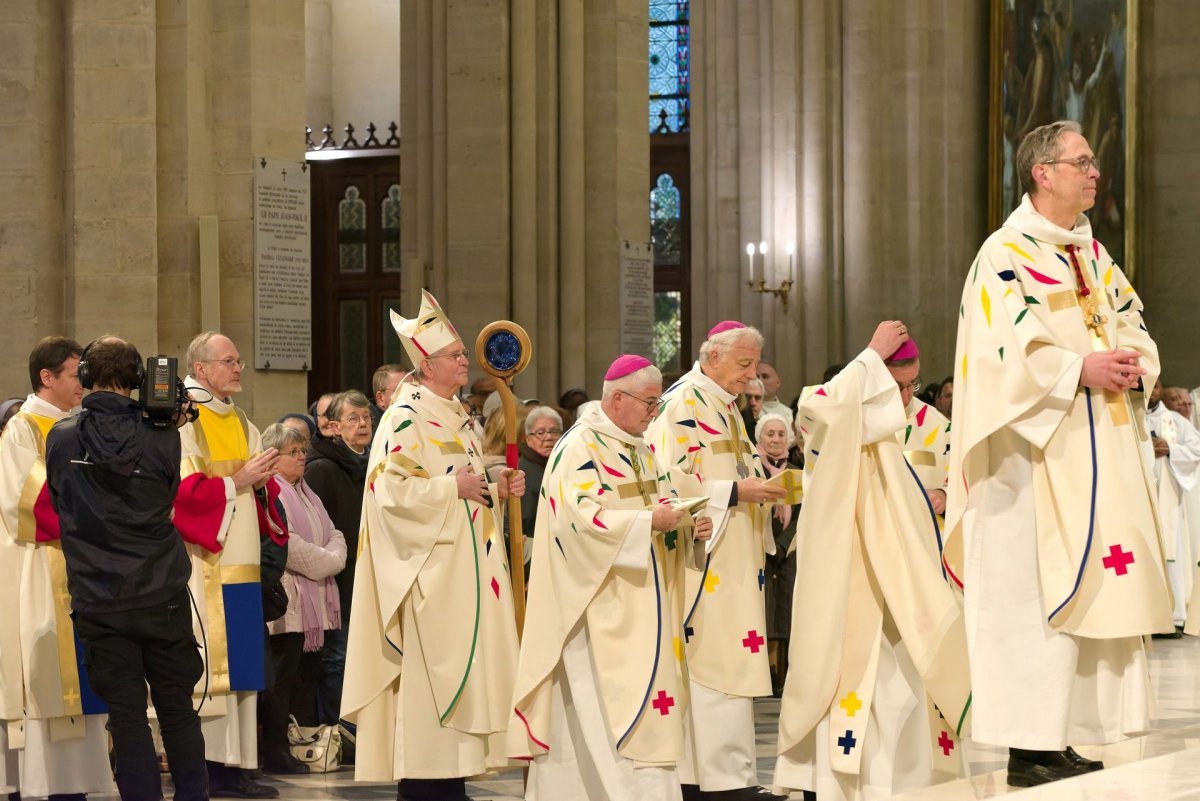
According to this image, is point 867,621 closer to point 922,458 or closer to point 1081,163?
point 922,458

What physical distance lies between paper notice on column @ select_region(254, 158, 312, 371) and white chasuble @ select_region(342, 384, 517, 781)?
8.26ft

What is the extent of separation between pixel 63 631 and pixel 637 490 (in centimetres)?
227

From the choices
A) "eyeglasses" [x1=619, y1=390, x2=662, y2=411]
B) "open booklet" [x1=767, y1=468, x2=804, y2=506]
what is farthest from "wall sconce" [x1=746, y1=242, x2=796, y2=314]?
"eyeglasses" [x1=619, y1=390, x2=662, y2=411]

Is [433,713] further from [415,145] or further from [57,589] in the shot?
[415,145]

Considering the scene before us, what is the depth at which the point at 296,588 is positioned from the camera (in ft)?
26.0

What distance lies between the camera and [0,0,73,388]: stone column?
8.95 m

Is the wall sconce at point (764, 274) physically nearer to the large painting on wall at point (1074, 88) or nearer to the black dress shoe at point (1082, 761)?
the large painting on wall at point (1074, 88)

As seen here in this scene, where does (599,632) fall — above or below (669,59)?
below

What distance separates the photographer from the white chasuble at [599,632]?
623 centimetres

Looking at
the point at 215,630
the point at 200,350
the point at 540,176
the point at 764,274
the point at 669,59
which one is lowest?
the point at 215,630

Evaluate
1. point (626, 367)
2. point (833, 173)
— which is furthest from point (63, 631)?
point (833, 173)

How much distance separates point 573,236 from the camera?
1238 centimetres

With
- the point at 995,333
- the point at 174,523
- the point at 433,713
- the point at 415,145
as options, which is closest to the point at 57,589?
the point at 174,523

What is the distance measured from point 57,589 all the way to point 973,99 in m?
13.9
